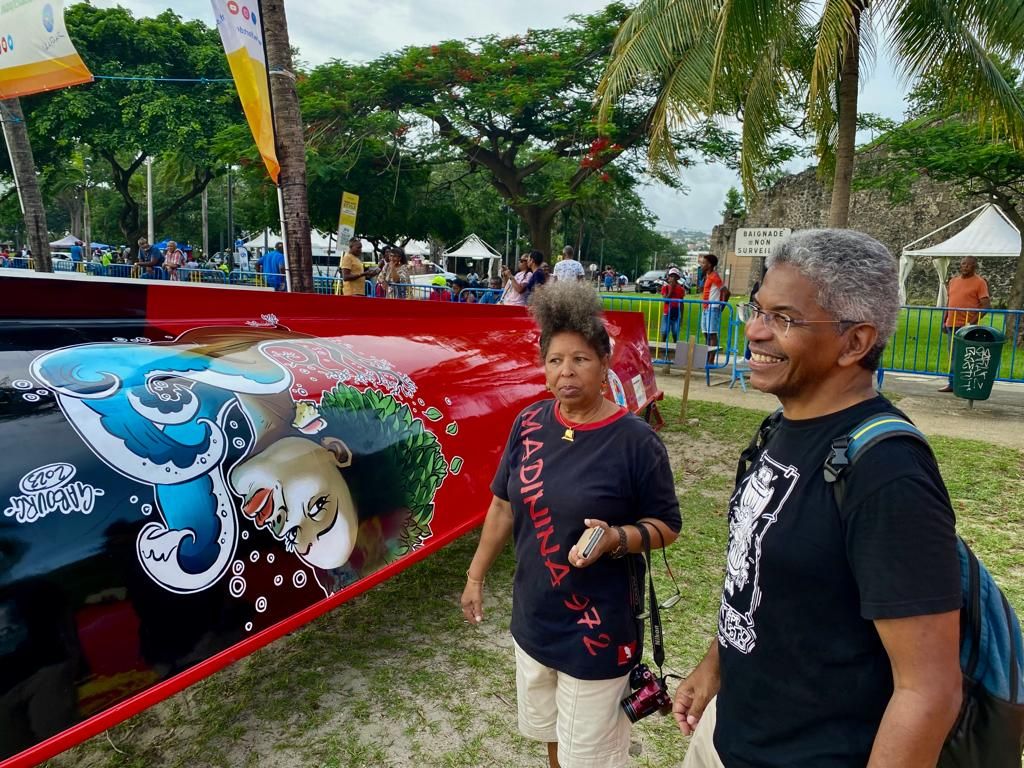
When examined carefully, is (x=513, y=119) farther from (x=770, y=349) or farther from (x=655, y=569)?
(x=770, y=349)

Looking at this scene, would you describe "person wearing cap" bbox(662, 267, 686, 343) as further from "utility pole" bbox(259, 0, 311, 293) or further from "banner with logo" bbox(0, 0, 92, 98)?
"banner with logo" bbox(0, 0, 92, 98)

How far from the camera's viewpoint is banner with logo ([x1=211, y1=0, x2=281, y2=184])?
19.2 feet

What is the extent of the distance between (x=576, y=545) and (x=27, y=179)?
498 inches

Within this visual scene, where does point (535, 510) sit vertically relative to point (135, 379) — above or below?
below

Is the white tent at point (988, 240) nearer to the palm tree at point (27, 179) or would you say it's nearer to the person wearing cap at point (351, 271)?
the person wearing cap at point (351, 271)

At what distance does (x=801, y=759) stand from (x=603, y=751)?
890 millimetres

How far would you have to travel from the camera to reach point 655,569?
4.57m

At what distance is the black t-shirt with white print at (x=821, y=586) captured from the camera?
1176mm

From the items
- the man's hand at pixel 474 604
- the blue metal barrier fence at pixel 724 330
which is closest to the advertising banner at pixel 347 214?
the blue metal barrier fence at pixel 724 330

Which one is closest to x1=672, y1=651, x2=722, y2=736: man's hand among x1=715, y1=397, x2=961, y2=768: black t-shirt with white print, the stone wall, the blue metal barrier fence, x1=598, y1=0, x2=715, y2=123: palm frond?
x1=715, y1=397, x2=961, y2=768: black t-shirt with white print

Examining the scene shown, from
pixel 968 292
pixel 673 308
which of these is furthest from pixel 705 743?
pixel 968 292

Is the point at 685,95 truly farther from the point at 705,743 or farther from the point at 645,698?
the point at 705,743

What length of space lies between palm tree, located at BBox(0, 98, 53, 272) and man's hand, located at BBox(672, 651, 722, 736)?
12330mm

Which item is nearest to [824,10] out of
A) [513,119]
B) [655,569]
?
[655,569]
